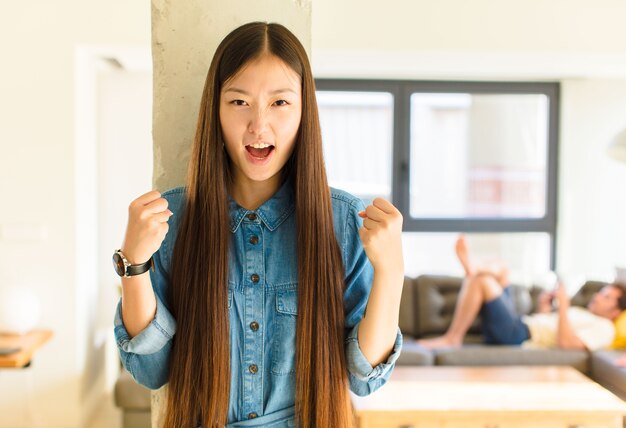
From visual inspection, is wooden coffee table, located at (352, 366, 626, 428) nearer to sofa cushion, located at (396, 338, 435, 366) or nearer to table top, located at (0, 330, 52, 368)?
sofa cushion, located at (396, 338, 435, 366)

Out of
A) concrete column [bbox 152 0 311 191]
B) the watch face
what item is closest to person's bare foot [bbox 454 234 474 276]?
concrete column [bbox 152 0 311 191]

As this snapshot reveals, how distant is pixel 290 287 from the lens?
3.73 feet

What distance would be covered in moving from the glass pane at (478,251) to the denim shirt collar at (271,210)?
3992mm

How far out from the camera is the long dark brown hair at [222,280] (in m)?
1.10

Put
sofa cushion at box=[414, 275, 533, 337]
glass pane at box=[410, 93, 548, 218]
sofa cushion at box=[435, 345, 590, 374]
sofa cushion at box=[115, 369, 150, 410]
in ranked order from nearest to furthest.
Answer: sofa cushion at box=[115, 369, 150, 410]
sofa cushion at box=[435, 345, 590, 374]
sofa cushion at box=[414, 275, 533, 337]
glass pane at box=[410, 93, 548, 218]

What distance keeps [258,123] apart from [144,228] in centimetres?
23

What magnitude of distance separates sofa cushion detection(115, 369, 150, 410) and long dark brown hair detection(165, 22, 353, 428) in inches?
99.4

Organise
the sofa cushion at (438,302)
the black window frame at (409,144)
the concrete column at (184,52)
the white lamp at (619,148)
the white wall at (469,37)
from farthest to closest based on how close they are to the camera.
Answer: the black window frame at (409,144) < the sofa cushion at (438,302) < the white wall at (469,37) < the white lamp at (619,148) < the concrete column at (184,52)

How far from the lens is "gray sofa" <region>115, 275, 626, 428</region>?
3.59 metres

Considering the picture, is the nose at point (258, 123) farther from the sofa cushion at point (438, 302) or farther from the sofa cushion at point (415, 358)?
the sofa cushion at point (438, 302)

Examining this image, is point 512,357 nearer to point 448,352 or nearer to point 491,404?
point 448,352

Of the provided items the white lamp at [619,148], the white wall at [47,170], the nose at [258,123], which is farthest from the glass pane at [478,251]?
the nose at [258,123]

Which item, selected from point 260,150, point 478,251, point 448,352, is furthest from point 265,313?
point 478,251

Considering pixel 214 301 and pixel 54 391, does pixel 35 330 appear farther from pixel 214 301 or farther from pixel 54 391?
pixel 214 301
